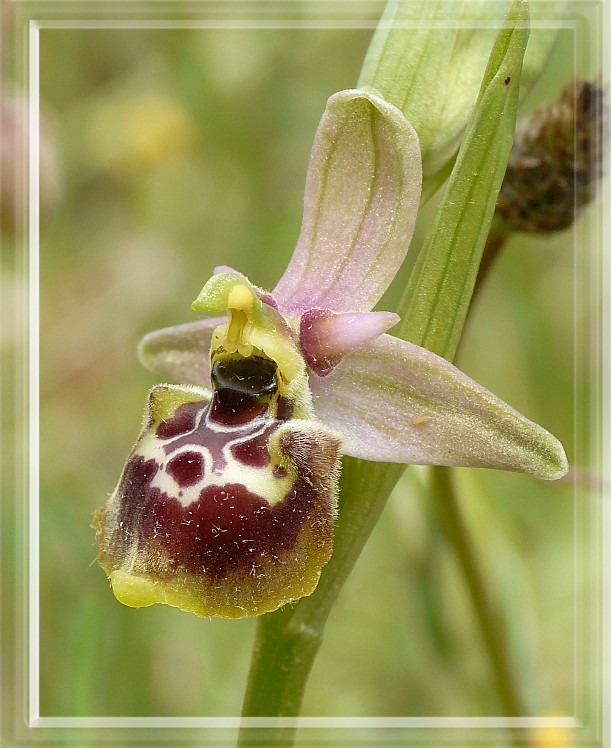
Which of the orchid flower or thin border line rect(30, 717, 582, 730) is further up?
the orchid flower

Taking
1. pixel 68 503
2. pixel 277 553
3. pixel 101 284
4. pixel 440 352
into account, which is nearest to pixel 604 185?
pixel 440 352

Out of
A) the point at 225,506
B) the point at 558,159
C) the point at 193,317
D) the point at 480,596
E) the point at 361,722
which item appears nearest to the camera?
the point at 225,506

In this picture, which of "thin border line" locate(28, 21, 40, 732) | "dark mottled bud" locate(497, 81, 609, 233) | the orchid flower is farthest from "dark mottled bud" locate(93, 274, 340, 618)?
"dark mottled bud" locate(497, 81, 609, 233)

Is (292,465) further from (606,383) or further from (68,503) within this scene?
(68,503)

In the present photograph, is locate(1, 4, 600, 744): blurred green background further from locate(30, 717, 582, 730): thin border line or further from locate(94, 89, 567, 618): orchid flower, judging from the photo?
locate(94, 89, 567, 618): orchid flower

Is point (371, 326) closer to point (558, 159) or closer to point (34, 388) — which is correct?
point (558, 159)

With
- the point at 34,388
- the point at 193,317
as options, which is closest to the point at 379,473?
the point at 34,388
